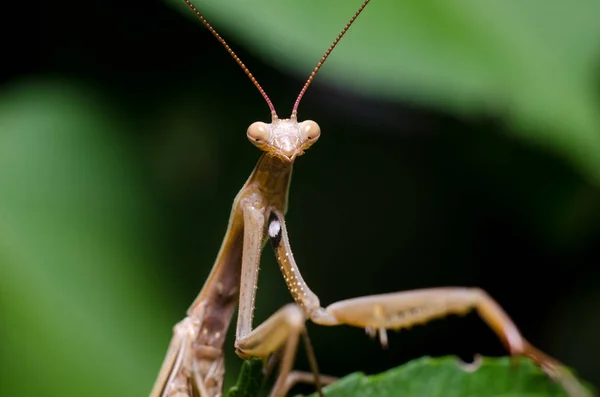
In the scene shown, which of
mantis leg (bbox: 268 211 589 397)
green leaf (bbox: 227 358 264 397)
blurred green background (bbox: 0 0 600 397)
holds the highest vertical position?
blurred green background (bbox: 0 0 600 397)

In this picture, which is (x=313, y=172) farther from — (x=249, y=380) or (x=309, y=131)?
(x=249, y=380)

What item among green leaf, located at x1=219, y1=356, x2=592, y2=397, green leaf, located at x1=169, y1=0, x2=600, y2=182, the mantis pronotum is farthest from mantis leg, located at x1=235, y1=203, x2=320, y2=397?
green leaf, located at x1=169, y1=0, x2=600, y2=182

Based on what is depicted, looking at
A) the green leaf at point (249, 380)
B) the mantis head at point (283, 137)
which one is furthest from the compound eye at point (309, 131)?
the green leaf at point (249, 380)

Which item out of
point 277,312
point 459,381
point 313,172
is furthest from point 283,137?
point 313,172

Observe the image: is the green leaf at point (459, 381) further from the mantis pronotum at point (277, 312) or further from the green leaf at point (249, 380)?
the green leaf at point (249, 380)

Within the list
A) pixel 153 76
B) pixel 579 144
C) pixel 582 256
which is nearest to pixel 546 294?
pixel 582 256

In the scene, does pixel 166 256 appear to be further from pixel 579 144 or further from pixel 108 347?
pixel 579 144

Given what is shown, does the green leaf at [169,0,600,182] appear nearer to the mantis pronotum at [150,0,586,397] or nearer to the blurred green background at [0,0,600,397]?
the blurred green background at [0,0,600,397]
